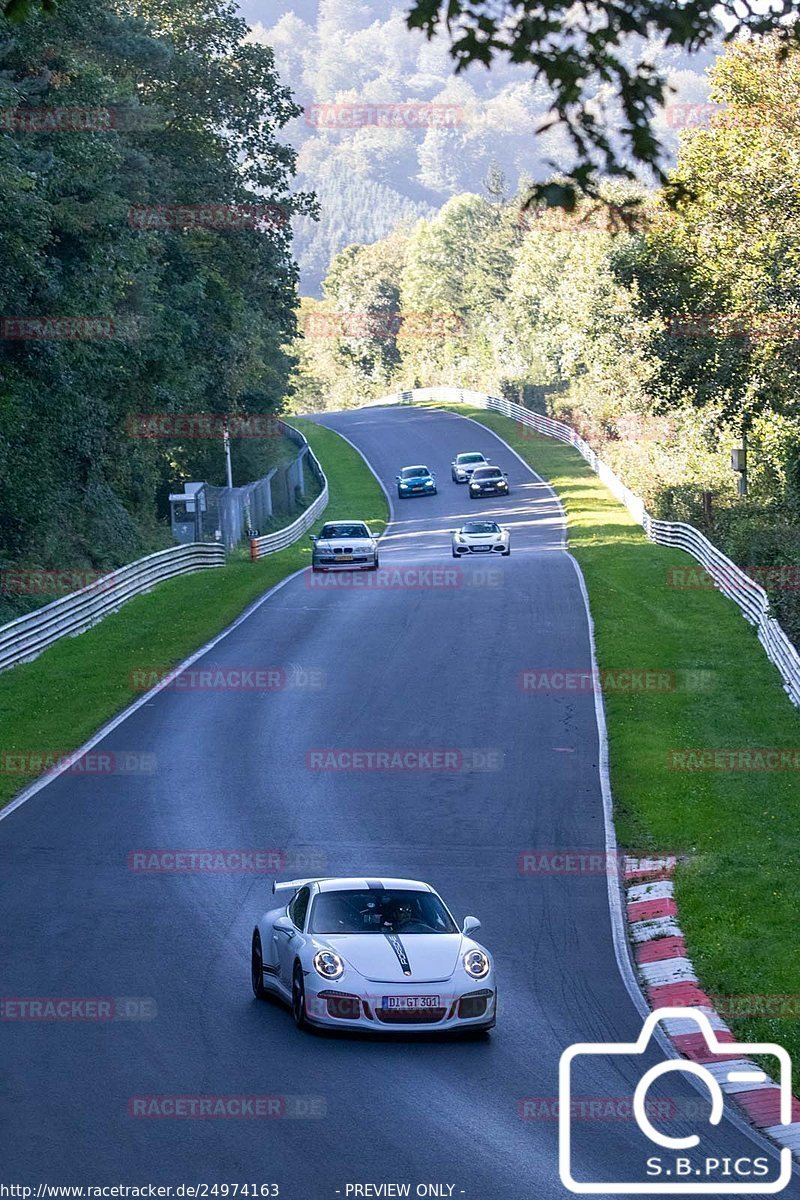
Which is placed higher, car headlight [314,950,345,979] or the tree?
the tree

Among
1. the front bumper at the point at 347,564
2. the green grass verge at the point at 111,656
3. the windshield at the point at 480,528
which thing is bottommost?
the green grass verge at the point at 111,656

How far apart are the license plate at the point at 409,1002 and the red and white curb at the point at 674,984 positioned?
2.03 m

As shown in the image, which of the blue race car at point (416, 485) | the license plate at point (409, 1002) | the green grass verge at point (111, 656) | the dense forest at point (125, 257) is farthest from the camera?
the blue race car at point (416, 485)

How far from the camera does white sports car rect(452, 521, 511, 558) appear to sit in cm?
4856

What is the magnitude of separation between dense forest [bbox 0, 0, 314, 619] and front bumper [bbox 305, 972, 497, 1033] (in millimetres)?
21660

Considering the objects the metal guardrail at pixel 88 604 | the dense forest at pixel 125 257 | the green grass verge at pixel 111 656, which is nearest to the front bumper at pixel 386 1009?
the green grass verge at pixel 111 656

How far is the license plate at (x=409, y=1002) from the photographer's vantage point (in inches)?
476

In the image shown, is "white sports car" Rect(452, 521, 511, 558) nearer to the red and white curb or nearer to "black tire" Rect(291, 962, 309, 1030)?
the red and white curb

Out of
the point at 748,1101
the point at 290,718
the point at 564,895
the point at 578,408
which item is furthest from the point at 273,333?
the point at 748,1101

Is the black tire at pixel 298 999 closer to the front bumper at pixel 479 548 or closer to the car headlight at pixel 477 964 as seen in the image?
the car headlight at pixel 477 964

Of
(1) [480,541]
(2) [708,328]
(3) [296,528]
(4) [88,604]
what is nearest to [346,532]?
(1) [480,541]

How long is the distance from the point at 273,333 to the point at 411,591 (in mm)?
31595

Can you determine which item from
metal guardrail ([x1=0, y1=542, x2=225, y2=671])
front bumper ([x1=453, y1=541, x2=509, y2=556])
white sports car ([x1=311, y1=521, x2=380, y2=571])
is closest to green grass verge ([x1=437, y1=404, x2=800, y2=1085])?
front bumper ([x1=453, y1=541, x2=509, y2=556])

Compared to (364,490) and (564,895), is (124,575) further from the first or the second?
(364,490)
